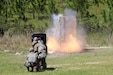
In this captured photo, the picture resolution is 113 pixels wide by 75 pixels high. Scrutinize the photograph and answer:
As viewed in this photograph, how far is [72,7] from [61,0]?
207cm

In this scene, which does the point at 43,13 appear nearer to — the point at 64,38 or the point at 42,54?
the point at 64,38

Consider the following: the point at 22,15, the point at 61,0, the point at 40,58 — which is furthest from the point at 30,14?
the point at 40,58

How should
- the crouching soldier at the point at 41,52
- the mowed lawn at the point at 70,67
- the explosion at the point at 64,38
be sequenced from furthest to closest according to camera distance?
the explosion at the point at 64,38 < the crouching soldier at the point at 41,52 < the mowed lawn at the point at 70,67

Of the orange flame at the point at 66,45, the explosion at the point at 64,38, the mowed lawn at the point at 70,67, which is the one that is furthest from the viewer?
the explosion at the point at 64,38

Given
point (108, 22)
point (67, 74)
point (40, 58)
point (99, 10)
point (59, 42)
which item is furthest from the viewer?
point (99, 10)

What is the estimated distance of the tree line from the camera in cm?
3822

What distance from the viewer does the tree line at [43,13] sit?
38.2 metres

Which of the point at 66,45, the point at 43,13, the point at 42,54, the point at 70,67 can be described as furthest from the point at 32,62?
the point at 43,13

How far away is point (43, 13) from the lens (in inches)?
1614

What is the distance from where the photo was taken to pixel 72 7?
40062mm

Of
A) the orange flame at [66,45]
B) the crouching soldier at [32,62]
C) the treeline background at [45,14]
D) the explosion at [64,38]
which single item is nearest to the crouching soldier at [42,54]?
the crouching soldier at [32,62]

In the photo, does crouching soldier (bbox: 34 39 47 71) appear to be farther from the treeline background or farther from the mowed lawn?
the treeline background

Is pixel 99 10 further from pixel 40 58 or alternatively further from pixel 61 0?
pixel 40 58

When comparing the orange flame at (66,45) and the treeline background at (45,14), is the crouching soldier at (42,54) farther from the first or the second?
the treeline background at (45,14)
